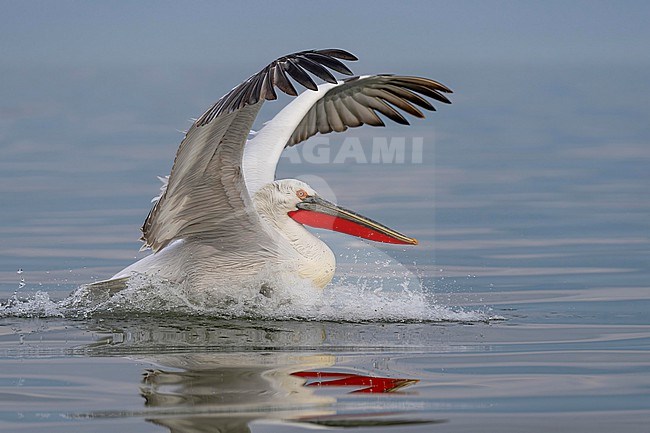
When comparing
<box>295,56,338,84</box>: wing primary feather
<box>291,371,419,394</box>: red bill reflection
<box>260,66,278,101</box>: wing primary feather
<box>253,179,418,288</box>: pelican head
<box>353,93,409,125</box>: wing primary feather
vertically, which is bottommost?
<box>291,371,419,394</box>: red bill reflection

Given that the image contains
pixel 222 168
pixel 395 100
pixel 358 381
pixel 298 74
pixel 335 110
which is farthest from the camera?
pixel 335 110

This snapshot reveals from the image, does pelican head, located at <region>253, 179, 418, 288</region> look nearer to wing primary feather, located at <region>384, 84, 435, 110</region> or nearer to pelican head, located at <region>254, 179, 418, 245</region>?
pelican head, located at <region>254, 179, 418, 245</region>

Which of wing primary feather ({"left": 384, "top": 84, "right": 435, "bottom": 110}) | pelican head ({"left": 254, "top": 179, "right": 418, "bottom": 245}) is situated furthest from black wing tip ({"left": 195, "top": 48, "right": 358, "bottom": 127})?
wing primary feather ({"left": 384, "top": 84, "right": 435, "bottom": 110})

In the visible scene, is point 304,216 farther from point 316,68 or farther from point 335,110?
point 316,68

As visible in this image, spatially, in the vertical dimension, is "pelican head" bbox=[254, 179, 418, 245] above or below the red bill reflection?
above

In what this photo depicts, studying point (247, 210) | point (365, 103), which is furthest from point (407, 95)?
point (247, 210)

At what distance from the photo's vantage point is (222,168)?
27.4 feet

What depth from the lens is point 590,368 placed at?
21.4 ft

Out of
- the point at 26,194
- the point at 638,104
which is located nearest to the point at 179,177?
the point at 26,194

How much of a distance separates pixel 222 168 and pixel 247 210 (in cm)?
44

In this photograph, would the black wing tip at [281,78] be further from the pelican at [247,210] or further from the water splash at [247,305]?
the water splash at [247,305]

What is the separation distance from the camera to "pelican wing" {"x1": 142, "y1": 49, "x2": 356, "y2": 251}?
25.0ft

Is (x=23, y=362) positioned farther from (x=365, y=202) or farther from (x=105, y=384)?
(x=365, y=202)

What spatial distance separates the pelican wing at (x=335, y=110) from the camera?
31.3ft
